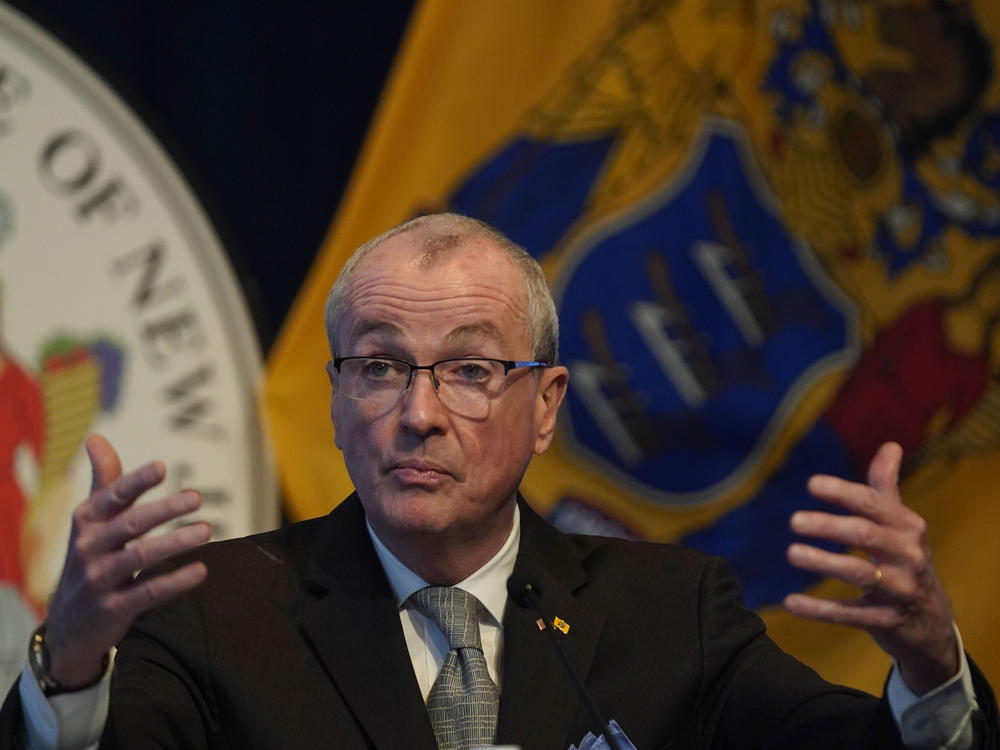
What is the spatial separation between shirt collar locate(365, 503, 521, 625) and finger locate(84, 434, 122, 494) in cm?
63

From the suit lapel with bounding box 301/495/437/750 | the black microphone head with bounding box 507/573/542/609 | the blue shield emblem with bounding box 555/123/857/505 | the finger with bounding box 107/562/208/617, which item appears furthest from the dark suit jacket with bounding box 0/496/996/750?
the blue shield emblem with bounding box 555/123/857/505

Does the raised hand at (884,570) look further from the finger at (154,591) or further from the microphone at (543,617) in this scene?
the finger at (154,591)

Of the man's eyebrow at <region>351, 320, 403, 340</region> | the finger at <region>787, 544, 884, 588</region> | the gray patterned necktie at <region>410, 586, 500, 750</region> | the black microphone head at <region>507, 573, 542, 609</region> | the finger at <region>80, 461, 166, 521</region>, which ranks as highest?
the man's eyebrow at <region>351, 320, 403, 340</region>

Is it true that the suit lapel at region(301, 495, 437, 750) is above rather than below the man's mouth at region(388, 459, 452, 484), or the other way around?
below

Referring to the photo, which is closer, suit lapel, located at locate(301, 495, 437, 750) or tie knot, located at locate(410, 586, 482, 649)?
suit lapel, located at locate(301, 495, 437, 750)

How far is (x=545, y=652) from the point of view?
6.59ft

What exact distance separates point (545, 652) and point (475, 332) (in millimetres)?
503

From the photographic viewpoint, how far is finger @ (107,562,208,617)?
1.48 meters

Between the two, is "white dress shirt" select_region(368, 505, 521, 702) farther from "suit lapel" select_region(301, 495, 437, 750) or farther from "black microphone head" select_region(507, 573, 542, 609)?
"black microphone head" select_region(507, 573, 542, 609)

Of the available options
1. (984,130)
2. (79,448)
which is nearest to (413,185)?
(79,448)

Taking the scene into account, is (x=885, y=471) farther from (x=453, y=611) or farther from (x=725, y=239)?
(x=725, y=239)

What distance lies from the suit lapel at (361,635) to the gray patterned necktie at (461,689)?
0.04m

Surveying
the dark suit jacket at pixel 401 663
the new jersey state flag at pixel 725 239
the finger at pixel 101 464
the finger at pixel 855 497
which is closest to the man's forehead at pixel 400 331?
the dark suit jacket at pixel 401 663

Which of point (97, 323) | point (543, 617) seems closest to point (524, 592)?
point (543, 617)
